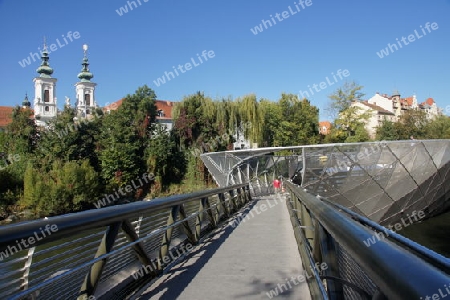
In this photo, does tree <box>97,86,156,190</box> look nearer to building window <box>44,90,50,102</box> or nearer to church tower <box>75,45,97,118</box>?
building window <box>44,90,50,102</box>

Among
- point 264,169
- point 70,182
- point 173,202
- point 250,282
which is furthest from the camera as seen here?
point 70,182

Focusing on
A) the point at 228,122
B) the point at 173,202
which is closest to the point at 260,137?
the point at 228,122

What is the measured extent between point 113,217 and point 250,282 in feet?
6.30

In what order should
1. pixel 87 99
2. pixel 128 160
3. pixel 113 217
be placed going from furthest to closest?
pixel 87 99 → pixel 128 160 → pixel 113 217

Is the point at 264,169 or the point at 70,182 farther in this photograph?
the point at 70,182

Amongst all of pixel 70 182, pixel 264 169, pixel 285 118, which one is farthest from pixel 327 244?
pixel 285 118

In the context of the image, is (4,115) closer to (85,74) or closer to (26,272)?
(85,74)

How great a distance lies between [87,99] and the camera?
84812mm

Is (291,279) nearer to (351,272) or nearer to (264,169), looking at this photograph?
(351,272)

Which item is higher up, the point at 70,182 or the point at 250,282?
the point at 70,182

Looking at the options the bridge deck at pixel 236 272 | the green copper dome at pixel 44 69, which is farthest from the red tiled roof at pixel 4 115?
the bridge deck at pixel 236 272

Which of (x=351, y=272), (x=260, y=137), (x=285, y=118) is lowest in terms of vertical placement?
(x=351, y=272)

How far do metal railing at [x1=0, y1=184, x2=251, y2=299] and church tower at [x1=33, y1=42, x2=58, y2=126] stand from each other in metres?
71.5

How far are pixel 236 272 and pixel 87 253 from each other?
2113mm
